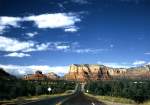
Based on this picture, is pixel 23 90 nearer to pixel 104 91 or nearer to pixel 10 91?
pixel 10 91

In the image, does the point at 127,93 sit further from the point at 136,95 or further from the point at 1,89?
the point at 1,89

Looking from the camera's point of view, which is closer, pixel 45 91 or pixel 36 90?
pixel 36 90

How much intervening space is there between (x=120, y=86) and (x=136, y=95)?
34.8 m

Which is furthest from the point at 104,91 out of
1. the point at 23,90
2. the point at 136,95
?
the point at 23,90

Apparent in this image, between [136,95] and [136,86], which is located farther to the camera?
[136,86]

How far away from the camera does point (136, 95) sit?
12800 centimetres

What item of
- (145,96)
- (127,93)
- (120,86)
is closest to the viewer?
(145,96)

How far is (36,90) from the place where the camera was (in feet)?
415

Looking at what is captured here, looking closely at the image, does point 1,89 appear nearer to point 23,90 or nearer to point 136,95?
point 23,90

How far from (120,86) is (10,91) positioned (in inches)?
3130

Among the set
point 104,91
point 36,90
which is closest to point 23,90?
point 36,90

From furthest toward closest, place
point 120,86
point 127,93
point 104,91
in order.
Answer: point 104,91
point 120,86
point 127,93

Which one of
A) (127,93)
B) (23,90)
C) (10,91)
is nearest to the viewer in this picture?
(10,91)

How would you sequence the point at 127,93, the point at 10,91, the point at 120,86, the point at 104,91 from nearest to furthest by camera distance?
the point at 10,91 < the point at 127,93 < the point at 120,86 < the point at 104,91
